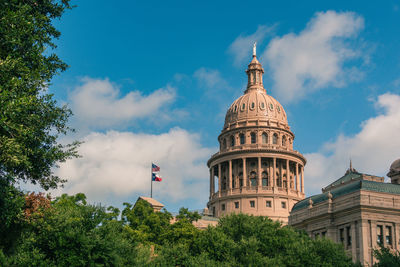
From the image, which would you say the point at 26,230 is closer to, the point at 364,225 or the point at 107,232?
the point at 107,232

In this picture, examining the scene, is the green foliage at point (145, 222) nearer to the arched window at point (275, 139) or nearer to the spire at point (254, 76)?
the arched window at point (275, 139)

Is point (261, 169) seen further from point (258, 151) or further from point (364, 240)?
point (364, 240)

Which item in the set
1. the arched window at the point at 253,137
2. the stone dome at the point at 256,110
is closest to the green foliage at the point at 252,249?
the arched window at the point at 253,137

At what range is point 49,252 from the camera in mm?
38969

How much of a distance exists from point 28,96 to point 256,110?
93210mm

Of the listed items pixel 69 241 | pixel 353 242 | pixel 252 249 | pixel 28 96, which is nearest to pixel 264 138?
pixel 353 242

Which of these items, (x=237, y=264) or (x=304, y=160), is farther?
(x=304, y=160)

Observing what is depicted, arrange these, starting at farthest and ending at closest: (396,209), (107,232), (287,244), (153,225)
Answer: (396,209)
(153,225)
(287,244)
(107,232)

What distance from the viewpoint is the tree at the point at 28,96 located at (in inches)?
A: 1052

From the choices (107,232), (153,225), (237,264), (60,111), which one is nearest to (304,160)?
(153,225)

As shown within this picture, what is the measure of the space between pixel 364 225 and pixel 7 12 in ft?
191

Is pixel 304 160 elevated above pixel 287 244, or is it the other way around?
pixel 304 160

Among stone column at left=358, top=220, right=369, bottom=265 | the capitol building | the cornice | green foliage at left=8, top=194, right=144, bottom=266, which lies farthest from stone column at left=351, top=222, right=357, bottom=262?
green foliage at left=8, top=194, right=144, bottom=266

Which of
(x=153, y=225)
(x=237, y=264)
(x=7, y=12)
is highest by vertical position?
(x=7, y=12)
